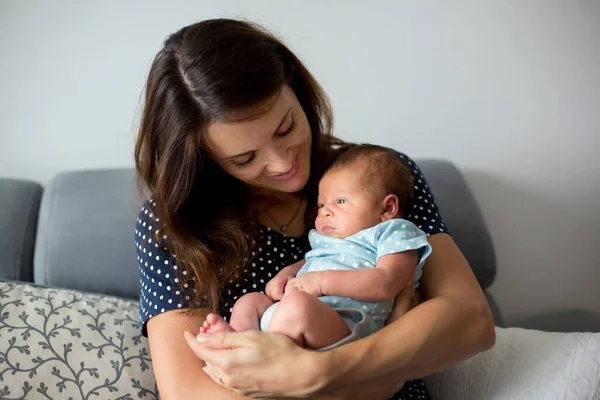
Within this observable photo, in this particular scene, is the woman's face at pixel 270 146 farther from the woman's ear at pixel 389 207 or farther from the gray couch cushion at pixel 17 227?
the gray couch cushion at pixel 17 227

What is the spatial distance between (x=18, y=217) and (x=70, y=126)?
0.37 metres

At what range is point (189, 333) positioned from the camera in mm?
1235

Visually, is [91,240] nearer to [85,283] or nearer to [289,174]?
[85,283]

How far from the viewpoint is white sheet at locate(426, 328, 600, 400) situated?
1.30 metres

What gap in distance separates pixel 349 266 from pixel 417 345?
20 cm

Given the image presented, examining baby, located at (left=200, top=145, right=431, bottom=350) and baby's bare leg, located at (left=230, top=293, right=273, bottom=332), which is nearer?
baby, located at (left=200, top=145, right=431, bottom=350)

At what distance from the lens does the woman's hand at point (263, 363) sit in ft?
3.68

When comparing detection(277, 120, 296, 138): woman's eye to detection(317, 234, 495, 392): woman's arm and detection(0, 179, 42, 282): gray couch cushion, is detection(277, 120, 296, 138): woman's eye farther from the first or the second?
detection(0, 179, 42, 282): gray couch cushion

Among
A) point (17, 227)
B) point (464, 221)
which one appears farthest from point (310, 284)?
point (17, 227)

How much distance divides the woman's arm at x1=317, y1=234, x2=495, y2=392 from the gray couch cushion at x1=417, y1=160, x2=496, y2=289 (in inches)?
19.6

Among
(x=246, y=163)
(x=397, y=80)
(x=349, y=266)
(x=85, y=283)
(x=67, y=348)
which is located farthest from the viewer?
(x=397, y=80)

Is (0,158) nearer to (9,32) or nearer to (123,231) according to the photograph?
(9,32)

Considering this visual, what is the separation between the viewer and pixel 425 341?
121 cm

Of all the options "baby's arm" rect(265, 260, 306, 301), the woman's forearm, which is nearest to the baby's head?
"baby's arm" rect(265, 260, 306, 301)
